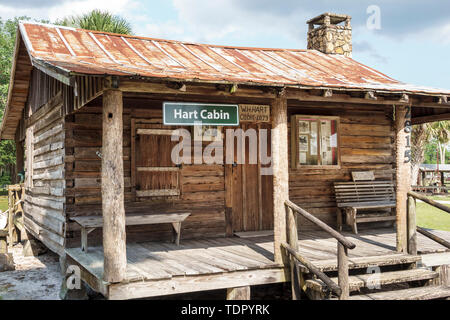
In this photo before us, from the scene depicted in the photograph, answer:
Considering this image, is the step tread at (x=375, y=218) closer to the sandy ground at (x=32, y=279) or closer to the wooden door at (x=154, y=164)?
the wooden door at (x=154, y=164)

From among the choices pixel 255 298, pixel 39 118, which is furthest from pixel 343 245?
pixel 39 118

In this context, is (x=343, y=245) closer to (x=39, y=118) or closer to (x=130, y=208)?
(x=130, y=208)

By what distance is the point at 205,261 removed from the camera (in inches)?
279

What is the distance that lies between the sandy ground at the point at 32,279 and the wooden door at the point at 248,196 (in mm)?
3593

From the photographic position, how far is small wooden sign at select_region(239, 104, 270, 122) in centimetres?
692

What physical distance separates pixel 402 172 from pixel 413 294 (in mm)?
2063

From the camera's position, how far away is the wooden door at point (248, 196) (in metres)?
9.70

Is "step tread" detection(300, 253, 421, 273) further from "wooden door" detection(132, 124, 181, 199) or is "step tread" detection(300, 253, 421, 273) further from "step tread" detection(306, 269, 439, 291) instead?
"wooden door" detection(132, 124, 181, 199)

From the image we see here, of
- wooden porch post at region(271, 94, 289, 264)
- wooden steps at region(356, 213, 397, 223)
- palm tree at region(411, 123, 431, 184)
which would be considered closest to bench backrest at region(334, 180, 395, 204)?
wooden steps at region(356, 213, 397, 223)

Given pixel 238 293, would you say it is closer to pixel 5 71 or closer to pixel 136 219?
pixel 136 219

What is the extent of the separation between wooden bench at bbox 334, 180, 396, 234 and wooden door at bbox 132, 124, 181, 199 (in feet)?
11.9

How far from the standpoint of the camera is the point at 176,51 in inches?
387
